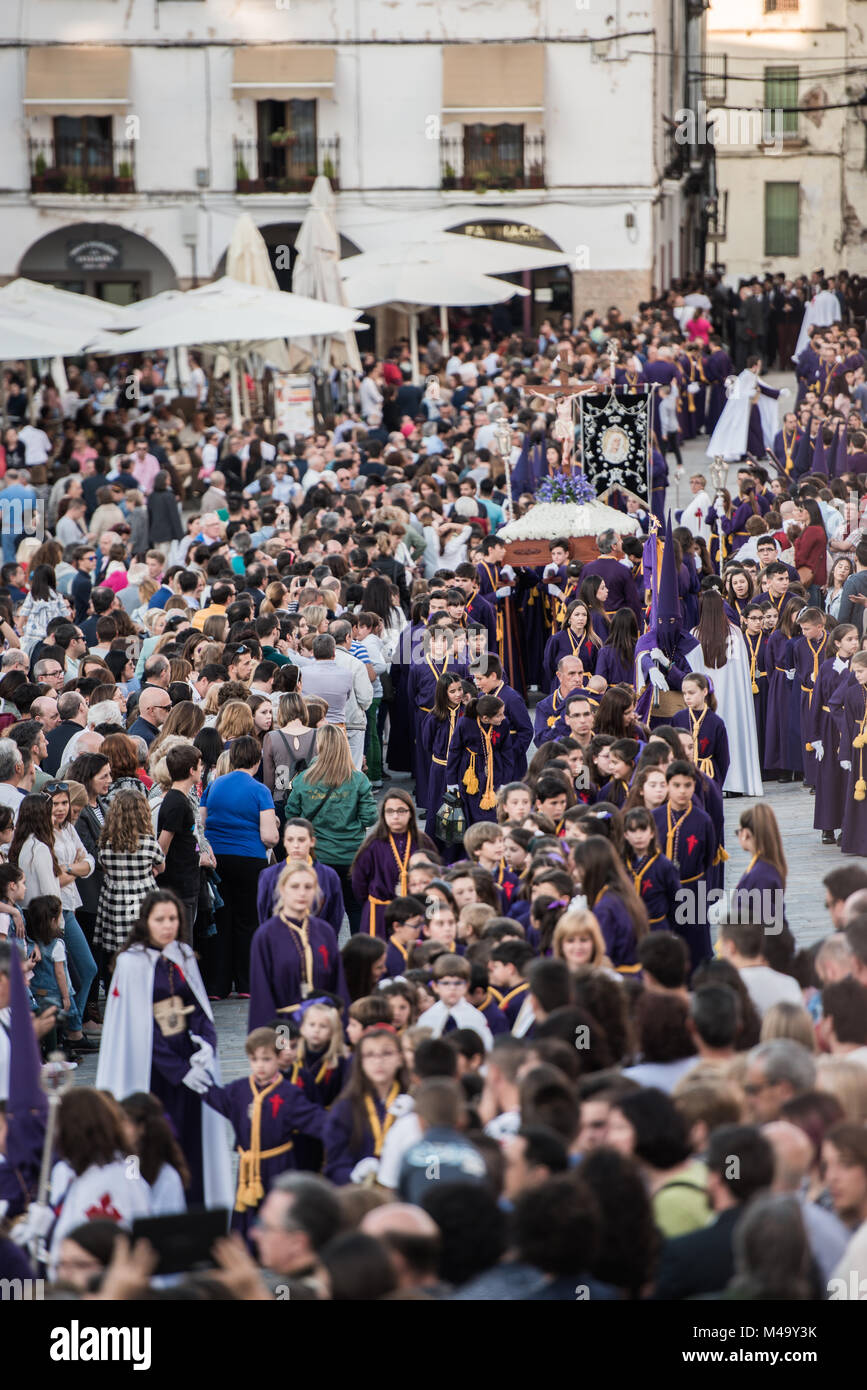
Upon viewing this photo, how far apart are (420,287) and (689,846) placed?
1899 centimetres

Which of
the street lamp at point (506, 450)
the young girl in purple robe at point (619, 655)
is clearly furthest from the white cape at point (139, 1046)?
the street lamp at point (506, 450)

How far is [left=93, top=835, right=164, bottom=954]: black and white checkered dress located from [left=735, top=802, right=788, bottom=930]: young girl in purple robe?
2.76 metres

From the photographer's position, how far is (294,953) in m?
8.38

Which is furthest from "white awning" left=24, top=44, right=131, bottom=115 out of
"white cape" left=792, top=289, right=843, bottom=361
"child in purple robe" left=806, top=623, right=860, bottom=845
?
"child in purple robe" left=806, top=623, right=860, bottom=845

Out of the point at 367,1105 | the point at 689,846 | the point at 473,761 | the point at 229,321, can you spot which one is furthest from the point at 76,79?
the point at 367,1105

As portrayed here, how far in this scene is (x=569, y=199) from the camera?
121 feet

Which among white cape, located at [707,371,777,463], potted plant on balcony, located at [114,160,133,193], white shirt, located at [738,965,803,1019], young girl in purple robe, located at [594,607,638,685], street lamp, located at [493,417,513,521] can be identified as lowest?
white shirt, located at [738,965,803,1019]

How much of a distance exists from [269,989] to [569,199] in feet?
99.8

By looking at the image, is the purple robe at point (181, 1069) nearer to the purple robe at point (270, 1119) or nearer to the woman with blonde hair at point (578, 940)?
the purple robe at point (270, 1119)

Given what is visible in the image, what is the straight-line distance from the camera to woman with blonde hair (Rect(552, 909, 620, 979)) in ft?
24.4

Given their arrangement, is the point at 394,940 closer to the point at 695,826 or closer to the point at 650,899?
the point at 650,899

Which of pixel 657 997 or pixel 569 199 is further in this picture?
pixel 569 199

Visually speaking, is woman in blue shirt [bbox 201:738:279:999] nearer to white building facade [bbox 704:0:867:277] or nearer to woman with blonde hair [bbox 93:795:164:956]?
woman with blonde hair [bbox 93:795:164:956]
